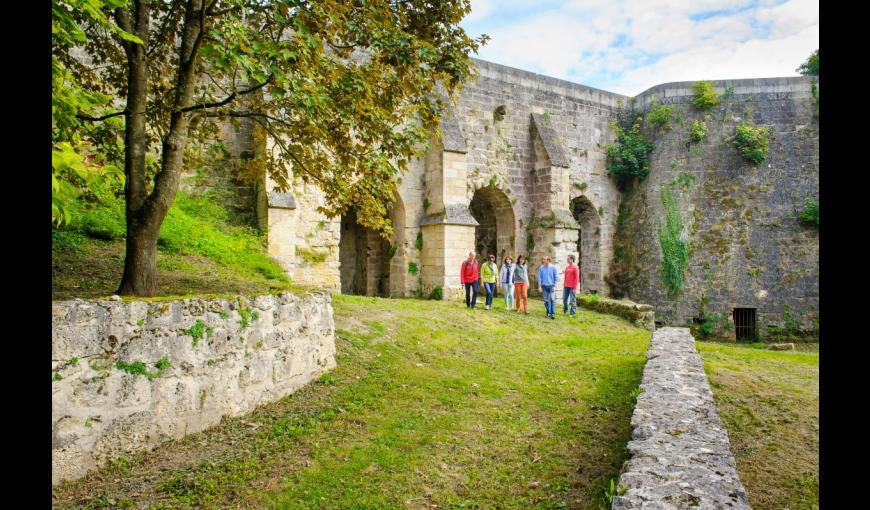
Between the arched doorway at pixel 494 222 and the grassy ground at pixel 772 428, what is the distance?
1016cm

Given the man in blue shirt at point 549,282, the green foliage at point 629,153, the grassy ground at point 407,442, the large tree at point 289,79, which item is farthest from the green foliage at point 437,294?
the green foliage at point 629,153

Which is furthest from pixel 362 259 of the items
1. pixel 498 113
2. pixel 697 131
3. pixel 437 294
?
pixel 697 131

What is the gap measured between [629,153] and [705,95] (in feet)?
10.7

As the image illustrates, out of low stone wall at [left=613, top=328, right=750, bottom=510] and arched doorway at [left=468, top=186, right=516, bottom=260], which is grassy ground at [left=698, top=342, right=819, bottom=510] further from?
arched doorway at [left=468, top=186, right=516, bottom=260]

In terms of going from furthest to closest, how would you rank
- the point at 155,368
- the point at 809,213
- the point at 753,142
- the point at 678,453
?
the point at 753,142 → the point at 809,213 → the point at 155,368 → the point at 678,453

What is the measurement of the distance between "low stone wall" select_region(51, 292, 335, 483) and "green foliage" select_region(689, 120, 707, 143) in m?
18.2

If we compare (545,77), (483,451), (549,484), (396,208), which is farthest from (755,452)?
(545,77)

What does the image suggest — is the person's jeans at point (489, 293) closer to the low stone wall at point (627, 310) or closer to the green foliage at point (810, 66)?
the low stone wall at point (627, 310)

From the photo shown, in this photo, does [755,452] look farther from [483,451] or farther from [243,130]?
[243,130]

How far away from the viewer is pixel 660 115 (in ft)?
65.4

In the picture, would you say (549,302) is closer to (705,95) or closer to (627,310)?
(627,310)

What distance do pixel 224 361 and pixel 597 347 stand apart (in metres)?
6.82

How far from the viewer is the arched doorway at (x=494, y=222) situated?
18.1 meters

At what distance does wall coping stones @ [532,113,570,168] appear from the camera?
17.6 metres
